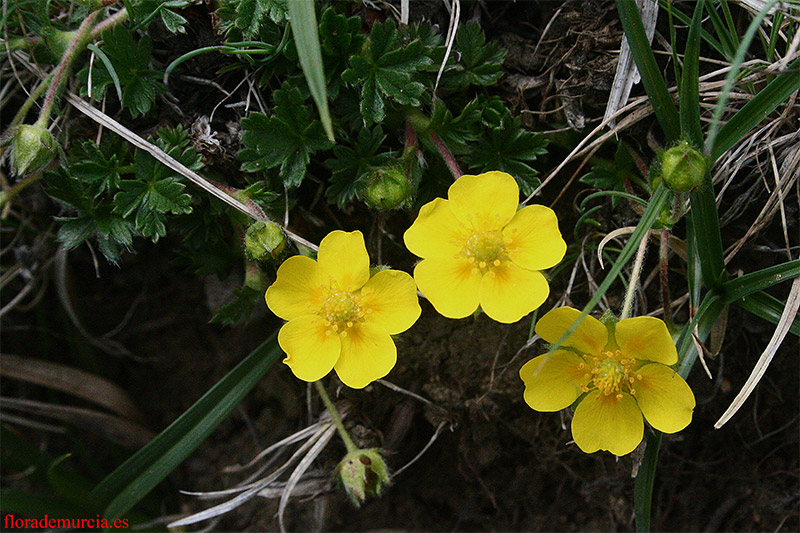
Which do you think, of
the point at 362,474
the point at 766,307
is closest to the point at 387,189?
the point at 362,474

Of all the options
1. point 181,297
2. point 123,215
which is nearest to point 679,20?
point 123,215

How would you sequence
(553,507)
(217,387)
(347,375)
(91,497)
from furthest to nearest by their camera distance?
(553,507) → (91,497) → (217,387) → (347,375)

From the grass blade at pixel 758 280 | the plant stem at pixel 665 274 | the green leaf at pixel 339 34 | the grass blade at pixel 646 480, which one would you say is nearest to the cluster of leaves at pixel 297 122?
the green leaf at pixel 339 34

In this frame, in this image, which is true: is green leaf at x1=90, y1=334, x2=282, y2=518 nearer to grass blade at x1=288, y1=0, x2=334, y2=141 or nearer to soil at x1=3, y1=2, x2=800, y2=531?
soil at x1=3, y1=2, x2=800, y2=531

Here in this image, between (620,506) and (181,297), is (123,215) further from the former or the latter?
(620,506)

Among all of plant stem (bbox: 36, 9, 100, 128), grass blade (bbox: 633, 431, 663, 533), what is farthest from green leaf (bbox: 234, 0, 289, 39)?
grass blade (bbox: 633, 431, 663, 533)

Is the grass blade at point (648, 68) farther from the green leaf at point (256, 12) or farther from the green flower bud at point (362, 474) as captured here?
the green flower bud at point (362, 474)
